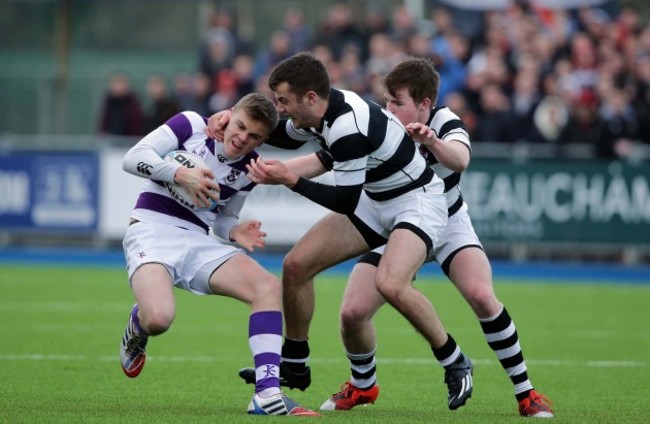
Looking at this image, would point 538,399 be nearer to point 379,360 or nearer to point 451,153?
point 451,153

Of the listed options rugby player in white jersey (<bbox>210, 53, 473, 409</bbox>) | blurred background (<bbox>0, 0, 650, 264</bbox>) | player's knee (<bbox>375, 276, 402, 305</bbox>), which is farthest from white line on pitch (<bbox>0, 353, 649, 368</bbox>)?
blurred background (<bbox>0, 0, 650, 264</bbox>)

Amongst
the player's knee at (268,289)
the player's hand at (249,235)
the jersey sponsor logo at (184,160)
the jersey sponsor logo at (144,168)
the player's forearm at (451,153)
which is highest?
the player's forearm at (451,153)

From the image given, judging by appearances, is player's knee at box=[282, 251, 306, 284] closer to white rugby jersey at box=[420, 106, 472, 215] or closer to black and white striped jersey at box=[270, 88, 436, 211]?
black and white striped jersey at box=[270, 88, 436, 211]

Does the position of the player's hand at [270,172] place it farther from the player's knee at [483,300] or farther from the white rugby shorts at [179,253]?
the player's knee at [483,300]

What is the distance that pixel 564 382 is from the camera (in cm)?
969

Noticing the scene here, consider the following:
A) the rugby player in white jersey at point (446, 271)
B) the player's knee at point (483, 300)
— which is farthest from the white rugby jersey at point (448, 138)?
the player's knee at point (483, 300)

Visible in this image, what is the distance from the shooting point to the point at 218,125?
7953mm

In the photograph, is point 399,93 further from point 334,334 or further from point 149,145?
point 334,334

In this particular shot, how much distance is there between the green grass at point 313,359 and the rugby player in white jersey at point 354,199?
21.2 inches

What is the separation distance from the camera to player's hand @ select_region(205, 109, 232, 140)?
7930 millimetres

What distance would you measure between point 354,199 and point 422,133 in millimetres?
557

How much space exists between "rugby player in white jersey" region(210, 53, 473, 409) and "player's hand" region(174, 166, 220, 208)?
29 centimetres

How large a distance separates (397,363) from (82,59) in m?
Result: 16.7

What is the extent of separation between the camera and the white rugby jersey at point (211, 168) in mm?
8008
